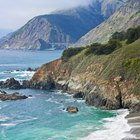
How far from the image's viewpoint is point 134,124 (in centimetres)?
8450

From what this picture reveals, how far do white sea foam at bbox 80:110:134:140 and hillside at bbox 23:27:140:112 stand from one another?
873cm

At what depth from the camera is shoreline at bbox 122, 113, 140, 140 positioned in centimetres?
7514

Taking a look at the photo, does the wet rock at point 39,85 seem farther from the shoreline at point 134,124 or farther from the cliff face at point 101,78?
the shoreline at point 134,124

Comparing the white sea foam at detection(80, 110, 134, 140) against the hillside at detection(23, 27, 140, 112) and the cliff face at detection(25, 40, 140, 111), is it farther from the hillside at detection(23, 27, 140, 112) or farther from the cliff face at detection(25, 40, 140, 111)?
the hillside at detection(23, 27, 140, 112)

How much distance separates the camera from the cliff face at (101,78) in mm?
104312

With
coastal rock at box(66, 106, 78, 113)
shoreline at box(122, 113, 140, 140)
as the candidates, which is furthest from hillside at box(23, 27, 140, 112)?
coastal rock at box(66, 106, 78, 113)

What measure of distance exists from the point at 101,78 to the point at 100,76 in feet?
7.78

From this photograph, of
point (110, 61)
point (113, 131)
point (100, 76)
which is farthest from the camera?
point (110, 61)

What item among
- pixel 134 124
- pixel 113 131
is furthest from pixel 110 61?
pixel 113 131

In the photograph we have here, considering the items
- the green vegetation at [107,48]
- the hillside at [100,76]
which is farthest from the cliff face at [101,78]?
the green vegetation at [107,48]

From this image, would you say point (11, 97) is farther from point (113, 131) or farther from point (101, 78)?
point (113, 131)

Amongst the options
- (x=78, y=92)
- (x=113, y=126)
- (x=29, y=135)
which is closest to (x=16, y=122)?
(x=29, y=135)

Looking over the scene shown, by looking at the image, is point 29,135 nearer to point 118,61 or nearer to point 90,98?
point 90,98

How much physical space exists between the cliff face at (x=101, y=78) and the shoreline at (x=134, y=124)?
15.7ft
